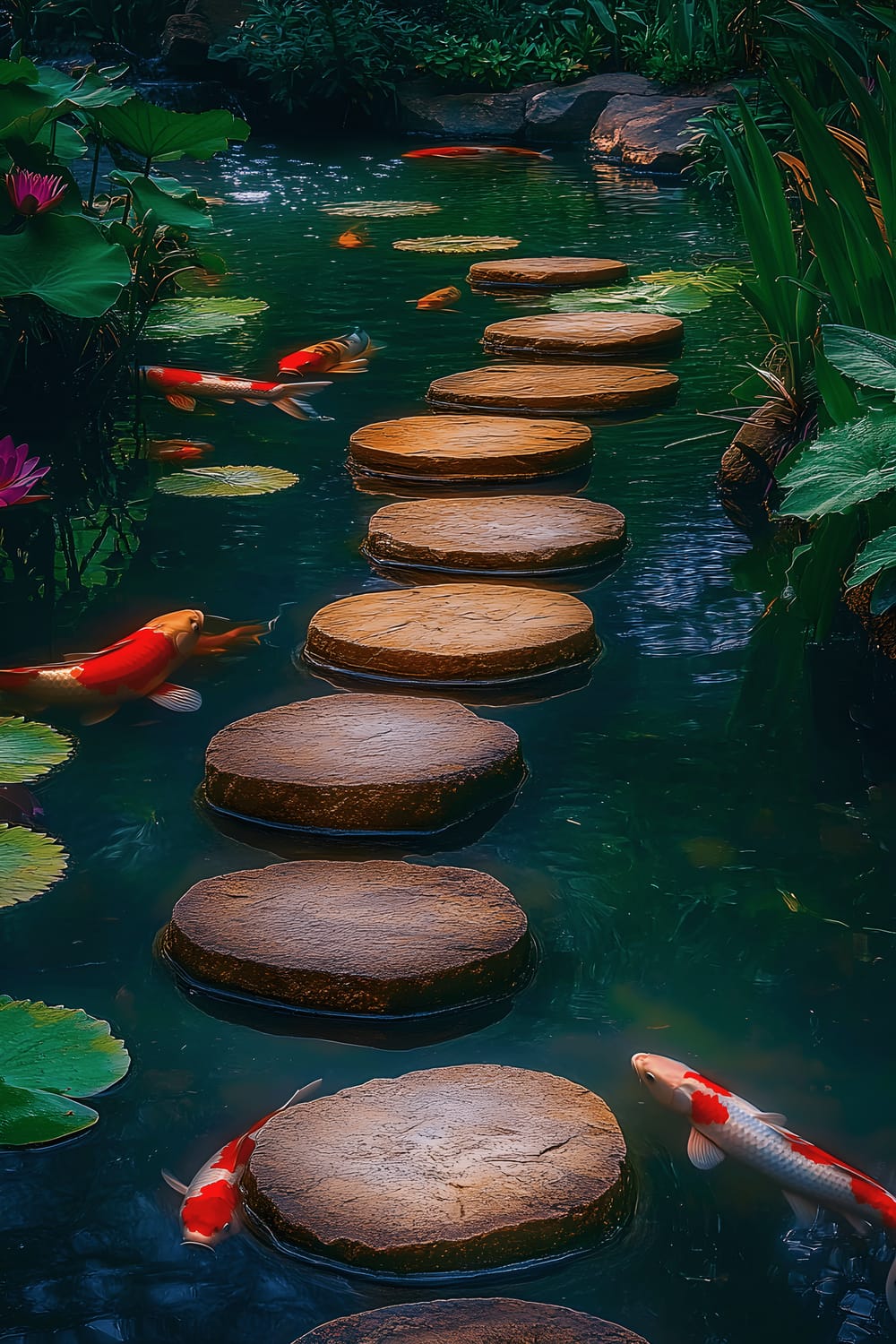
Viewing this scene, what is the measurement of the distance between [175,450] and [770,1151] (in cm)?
312

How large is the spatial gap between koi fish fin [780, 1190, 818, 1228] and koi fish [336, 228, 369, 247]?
6211 millimetres

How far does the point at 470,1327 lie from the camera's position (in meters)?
1.32

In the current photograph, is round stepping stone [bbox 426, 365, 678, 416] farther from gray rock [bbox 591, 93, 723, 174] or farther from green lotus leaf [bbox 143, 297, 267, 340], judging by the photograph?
gray rock [bbox 591, 93, 723, 174]

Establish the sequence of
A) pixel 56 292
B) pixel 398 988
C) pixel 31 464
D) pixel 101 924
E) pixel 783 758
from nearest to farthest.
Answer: pixel 398 988 → pixel 101 924 → pixel 783 758 → pixel 31 464 → pixel 56 292

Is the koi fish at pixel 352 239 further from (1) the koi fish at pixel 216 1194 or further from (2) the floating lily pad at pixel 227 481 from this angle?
(1) the koi fish at pixel 216 1194

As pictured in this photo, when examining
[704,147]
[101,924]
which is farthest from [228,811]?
[704,147]

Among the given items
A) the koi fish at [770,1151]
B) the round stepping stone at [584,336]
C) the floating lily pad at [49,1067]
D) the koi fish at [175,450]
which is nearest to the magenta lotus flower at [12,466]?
the koi fish at [175,450]

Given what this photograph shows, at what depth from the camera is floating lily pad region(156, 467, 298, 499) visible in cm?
374

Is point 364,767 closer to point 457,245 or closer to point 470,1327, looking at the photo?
point 470,1327

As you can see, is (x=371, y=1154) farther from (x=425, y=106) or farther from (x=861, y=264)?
(x=425, y=106)

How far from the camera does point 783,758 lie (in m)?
2.45

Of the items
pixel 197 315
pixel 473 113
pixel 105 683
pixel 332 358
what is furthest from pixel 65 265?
pixel 473 113

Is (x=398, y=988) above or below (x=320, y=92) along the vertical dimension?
below

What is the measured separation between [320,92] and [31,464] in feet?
35.4
